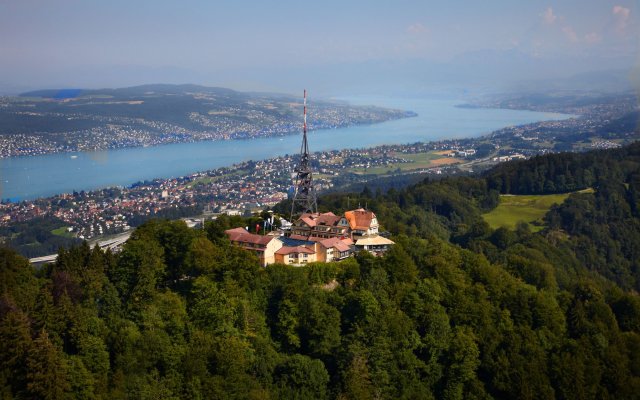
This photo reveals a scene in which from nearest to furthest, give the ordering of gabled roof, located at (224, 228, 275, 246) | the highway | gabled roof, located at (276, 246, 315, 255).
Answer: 1. gabled roof, located at (276, 246, 315, 255)
2. gabled roof, located at (224, 228, 275, 246)
3. the highway

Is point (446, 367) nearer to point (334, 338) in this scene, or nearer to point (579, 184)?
point (334, 338)

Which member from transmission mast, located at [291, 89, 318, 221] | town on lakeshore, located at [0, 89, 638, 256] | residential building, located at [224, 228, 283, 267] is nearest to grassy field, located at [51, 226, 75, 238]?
town on lakeshore, located at [0, 89, 638, 256]

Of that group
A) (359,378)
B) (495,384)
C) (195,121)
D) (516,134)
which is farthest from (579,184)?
(195,121)

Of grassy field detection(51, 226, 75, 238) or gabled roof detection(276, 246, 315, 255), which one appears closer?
gabled roof detection(276, 246, 315, 255)

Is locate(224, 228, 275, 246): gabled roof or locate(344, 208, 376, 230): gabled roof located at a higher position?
locate(344, 208, 376, 230): gabled roof

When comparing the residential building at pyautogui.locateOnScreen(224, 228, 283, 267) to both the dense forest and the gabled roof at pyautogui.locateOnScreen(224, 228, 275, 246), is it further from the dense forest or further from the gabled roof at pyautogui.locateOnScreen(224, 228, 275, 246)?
the dense forest

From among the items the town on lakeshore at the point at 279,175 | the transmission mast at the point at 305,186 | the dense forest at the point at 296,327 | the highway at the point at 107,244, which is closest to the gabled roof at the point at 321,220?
the dense forest at the point at 296,327

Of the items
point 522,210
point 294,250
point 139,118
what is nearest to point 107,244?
point 294,250
